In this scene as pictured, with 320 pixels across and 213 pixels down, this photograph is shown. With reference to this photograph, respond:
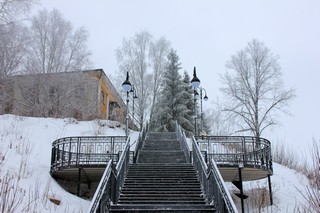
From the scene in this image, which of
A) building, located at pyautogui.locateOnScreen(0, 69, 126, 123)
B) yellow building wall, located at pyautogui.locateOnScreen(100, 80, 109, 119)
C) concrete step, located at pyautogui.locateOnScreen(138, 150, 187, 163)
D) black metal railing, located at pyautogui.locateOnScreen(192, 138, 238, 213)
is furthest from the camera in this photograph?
yellow building wall, located at pyautogui.locateOnScreen(100, 80, 109, 119)

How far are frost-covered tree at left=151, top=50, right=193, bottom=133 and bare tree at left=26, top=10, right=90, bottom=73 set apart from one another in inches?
316

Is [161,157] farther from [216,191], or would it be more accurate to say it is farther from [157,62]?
[157,62]

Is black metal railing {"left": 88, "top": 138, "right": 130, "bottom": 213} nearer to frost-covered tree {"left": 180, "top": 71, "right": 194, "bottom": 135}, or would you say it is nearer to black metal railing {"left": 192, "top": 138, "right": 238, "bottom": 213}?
black metal railing {"left": 192, "top": 138, "right": 238, "bottom": 213}

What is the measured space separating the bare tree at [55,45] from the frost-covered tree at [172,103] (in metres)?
8.03

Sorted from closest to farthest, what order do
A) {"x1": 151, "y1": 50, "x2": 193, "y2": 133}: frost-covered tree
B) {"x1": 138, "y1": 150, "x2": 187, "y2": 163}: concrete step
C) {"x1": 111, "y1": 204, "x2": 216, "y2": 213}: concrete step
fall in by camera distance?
{"x1": 111, "y1": 204, "x2": 216, "y2": 213}: concrete step
{"x1": 138, "y1": 150, "x2": 187, "y2": 163}: concrete step
{"x1": 151, "y1": 50, "x2": 193, "y2": 133}: frost-covered tree

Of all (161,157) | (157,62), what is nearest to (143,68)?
(157,62)

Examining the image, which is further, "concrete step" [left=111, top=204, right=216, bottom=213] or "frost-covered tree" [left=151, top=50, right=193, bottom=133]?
"frost-covered tree" [left=151, top=50, right=193, bottom=133]

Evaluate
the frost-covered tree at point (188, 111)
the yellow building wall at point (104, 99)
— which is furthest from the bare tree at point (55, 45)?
the frost-covered tree at point (188, 111)

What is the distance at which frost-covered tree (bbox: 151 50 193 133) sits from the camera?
2850 centimetres

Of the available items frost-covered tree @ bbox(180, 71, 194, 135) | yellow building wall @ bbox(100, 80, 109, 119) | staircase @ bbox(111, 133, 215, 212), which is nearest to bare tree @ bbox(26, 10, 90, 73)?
yellow building wall @ bbox(100, 80, 109, 119)

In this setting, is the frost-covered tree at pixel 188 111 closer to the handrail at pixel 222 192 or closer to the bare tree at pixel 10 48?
the bare tree at pixel 10 48

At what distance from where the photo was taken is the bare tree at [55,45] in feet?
94.1

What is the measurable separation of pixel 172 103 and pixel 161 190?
20.7 metres

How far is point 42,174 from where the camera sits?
11875 mm
